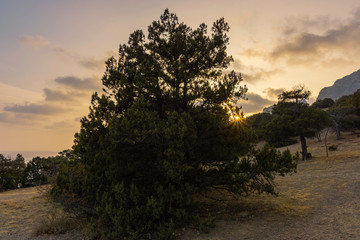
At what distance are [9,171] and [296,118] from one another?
37285mm

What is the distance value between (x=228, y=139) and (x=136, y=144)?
379cm

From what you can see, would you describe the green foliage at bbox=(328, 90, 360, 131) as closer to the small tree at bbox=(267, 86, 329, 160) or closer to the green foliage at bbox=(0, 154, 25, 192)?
the small tree at bbox=(267, 86, 329, 160)

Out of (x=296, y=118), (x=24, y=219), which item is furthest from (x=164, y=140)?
(x=296, y=118)

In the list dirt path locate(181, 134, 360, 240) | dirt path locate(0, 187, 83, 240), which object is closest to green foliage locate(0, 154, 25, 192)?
dirt path locate(0, 187, 83, 240)

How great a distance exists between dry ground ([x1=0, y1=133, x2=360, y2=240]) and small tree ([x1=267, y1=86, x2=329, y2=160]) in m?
8.77

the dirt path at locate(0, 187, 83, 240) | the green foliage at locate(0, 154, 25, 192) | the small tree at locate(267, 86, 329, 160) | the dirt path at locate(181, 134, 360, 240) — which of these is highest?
the small tree at locate(267, 86, 329, 160)

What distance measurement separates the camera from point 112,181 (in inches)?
364

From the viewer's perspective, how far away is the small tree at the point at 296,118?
78.1 ft

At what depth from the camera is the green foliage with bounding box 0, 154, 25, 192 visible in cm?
3152

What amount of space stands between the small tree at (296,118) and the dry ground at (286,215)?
877 centimetres

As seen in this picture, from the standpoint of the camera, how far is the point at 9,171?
3212 centimetres

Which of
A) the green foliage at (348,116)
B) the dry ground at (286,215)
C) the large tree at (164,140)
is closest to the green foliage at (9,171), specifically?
the dry ground at (286,215)

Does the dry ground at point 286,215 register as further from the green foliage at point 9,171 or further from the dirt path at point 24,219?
the green foliage at point 9,171

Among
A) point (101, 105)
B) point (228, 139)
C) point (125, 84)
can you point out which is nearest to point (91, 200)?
point (101, 105)
